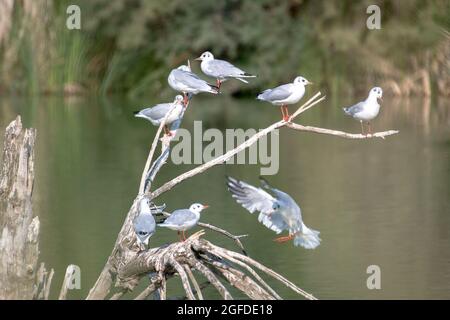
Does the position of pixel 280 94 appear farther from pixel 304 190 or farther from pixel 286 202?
pixel 304 190

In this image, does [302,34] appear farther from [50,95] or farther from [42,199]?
[42,199]

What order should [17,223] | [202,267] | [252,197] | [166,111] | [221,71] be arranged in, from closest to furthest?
1. [202,267]
2. [17,223]
3. [252,197]
4. [221,71]
5. [166,111]

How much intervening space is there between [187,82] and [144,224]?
1221 millimetres

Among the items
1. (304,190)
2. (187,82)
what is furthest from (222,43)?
(187,82)

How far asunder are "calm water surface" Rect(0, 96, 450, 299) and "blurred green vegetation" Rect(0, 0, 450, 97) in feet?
2.87

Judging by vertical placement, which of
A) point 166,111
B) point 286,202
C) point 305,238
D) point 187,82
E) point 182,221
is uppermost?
A: point 187,82

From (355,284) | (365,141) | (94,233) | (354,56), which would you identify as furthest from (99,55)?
(355,284)

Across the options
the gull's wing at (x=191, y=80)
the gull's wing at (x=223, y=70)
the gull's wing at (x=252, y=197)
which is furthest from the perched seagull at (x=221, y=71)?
the gull's wing at (x=252, y=197)

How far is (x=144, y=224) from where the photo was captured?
751 cm

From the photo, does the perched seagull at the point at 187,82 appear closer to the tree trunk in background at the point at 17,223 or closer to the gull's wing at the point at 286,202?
the gull's wing at the point at 286,202

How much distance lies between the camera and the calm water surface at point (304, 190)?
11.2 metres

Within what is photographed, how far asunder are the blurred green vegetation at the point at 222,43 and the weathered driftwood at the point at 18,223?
18.1 metres

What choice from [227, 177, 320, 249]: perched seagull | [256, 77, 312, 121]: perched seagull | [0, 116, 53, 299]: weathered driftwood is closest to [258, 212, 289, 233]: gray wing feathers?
[227, 177, 320, 249]: perched seagull

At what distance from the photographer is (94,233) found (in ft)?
42.1
